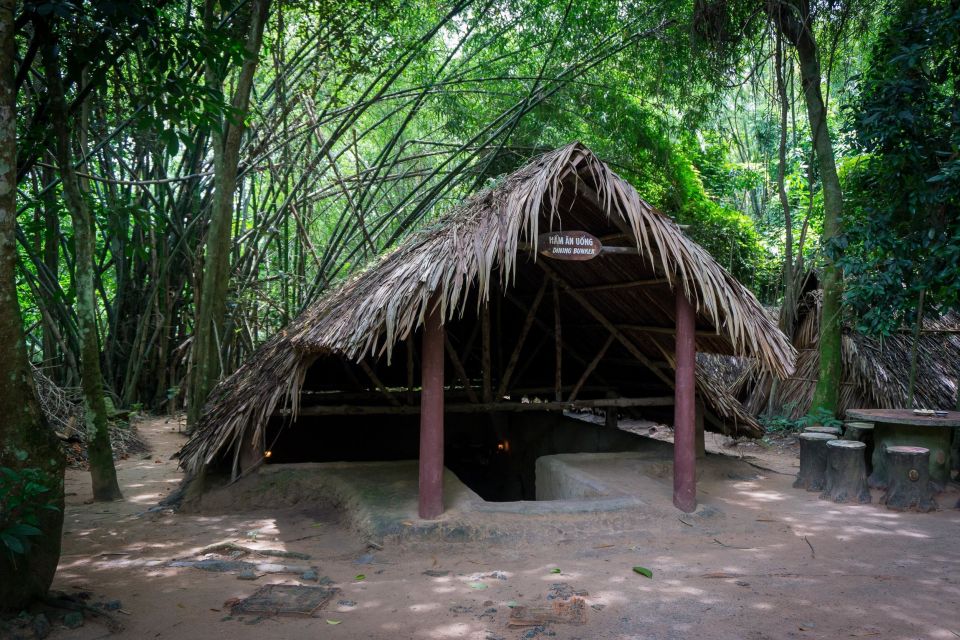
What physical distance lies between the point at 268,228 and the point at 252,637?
6.29 meters

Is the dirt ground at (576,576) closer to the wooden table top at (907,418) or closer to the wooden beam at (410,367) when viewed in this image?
the wooden table top at (907,418)

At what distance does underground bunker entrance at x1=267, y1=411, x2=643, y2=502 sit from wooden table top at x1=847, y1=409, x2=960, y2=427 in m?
2.65

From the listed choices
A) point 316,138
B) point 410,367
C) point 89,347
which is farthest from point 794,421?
point 89,347

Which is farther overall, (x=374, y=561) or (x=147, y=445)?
(x=147, y=445)

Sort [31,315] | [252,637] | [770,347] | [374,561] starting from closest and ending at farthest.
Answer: [252,637], [374,561], [770,347], [31,315]

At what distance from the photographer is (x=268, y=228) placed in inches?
339

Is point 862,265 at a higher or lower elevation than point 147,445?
higher

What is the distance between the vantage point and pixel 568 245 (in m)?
4.68

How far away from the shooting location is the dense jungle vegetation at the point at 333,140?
4.33m

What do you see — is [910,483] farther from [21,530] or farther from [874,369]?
[21,530]

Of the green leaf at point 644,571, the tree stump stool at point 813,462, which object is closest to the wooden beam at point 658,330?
the tree stump stool at point 813,462

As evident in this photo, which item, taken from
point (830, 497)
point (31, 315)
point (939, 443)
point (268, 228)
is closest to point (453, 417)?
point (268, 228)

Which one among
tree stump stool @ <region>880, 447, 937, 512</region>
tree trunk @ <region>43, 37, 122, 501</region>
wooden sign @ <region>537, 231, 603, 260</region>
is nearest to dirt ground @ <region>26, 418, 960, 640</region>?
tree stump stool @ <region>880, 447, 937, 512</region>

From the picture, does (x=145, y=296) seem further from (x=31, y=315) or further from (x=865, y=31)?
(x=865, y=31)
